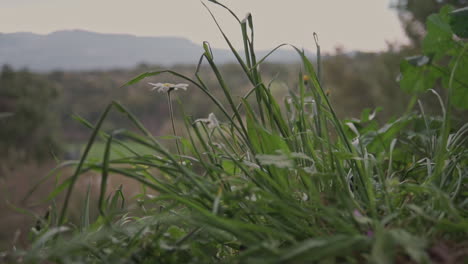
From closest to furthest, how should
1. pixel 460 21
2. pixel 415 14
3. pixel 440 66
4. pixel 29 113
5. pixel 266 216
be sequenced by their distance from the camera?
pixel 266 216 < pixel 460 21 < pixel 440 66 < pixel 415 14 < pixel 29 113

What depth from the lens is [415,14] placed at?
3.11m

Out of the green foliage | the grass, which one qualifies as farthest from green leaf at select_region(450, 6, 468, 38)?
the grass

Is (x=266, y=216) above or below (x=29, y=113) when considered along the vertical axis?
above

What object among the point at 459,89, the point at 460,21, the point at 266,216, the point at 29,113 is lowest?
the point at 29,113

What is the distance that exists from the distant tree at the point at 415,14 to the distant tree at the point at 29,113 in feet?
15.2

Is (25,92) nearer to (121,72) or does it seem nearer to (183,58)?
(183,58)

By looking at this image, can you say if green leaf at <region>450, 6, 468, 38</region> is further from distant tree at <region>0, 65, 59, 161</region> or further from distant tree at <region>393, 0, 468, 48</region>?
distant tree at <region>0, 65, 59, 161</region>

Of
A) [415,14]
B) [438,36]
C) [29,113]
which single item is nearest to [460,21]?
[438,36]

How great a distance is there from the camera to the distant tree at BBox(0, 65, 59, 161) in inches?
202

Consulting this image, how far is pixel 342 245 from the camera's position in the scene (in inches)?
9.1

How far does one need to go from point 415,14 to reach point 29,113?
5531 mm

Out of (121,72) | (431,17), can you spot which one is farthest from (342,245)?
(121,72)

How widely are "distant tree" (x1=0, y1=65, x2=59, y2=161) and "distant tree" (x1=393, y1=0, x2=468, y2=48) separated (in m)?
4.64

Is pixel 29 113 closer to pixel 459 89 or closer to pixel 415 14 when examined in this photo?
pixel 415 14
